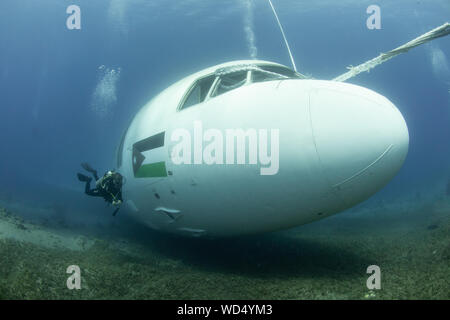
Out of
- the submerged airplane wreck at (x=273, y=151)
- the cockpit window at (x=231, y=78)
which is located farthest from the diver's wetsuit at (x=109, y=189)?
the cockpit window at (x=231, y=78)

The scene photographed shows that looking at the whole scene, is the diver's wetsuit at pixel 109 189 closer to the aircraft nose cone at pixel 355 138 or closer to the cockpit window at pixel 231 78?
the cockpit window at pixel 231 78

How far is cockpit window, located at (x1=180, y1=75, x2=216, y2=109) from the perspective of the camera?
481 centimetres

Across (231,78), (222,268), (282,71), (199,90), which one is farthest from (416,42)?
(222,268)

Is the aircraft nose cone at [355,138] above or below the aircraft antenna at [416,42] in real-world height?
below

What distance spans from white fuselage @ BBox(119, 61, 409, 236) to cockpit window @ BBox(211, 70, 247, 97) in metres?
0.26

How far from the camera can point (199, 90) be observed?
4.95 meters

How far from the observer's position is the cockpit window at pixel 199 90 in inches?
189

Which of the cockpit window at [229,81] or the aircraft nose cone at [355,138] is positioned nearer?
the aircraft nose cone at [355,138]

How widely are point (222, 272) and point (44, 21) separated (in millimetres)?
43444

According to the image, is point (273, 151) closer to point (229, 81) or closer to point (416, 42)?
point (229, 81)

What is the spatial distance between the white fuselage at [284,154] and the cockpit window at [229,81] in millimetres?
259

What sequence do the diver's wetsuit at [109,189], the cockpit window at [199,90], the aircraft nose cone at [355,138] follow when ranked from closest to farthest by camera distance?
the aircraft nose cone at [355,138]
the cockpit window at [199,90]
the diver's wetsuit at [109,189]

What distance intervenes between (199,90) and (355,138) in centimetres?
290

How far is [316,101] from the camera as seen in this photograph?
10.5 feet
